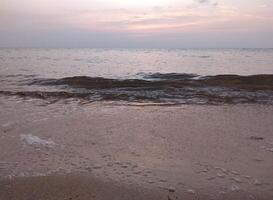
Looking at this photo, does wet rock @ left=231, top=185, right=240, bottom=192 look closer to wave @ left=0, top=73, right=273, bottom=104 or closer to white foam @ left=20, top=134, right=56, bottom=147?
white foam @ left=20, top=134, right=56, bottom=147

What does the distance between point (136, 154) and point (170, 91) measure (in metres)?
8.02

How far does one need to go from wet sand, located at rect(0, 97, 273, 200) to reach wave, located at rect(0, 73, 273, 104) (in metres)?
2.49

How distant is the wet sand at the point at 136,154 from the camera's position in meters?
3.80

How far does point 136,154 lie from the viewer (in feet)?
16.7

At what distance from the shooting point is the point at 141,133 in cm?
637

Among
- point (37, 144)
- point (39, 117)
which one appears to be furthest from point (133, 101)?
point (37, 144)

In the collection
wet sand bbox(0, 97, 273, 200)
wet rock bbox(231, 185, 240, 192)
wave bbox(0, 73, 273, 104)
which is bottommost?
wet rock bbox(231, 185, 240, 192)

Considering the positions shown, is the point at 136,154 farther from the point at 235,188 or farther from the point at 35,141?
the point at 35,141

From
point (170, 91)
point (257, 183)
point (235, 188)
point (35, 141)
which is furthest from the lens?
point (170, 91)

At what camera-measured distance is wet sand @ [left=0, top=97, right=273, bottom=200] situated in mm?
3797

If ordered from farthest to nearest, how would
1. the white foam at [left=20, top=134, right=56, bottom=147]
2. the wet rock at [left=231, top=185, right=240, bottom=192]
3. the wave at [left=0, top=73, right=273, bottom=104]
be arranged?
1. the wave at [left=0, top=73, right=273, bottom=104]
2. the white foam at [left=20, top=134, right=56, bottom=147]
3. the wet rock at [left=231, top=185, right=240, bottom=192]

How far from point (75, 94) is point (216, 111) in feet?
18.1

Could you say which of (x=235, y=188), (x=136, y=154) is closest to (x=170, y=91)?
(x=136, y=154)

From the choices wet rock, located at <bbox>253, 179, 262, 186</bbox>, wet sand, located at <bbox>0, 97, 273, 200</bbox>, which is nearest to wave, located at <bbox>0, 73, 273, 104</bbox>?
wet sand, located at <bbox>0, 97, 273, 200</bbox>
